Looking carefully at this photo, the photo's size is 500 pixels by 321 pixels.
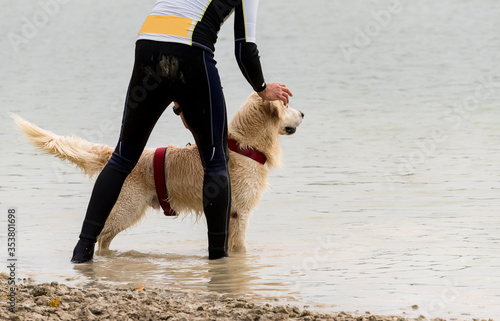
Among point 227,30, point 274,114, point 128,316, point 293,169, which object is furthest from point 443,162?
point 227,30

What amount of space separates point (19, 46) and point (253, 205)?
20822mm

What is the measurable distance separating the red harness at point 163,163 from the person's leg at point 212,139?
683 mm

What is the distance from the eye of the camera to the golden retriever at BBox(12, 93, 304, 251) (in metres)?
5.33

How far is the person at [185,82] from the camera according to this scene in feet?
14.5

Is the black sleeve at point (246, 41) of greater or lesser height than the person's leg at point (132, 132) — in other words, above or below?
above

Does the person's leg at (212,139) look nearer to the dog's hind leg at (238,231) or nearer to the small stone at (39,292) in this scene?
the dog's hind leg at (238,231)

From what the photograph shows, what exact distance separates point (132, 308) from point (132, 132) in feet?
4.26

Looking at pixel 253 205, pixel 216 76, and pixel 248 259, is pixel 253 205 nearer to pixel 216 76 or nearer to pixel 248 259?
pixel 248 259

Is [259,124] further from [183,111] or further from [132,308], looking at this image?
[132,308]

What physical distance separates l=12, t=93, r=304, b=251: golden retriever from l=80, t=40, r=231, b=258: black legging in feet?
2.03

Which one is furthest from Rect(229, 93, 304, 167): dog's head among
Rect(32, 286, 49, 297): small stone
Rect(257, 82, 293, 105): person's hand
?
Rect(32, 286, 49, 297): small stone

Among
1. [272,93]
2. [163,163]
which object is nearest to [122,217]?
[163,163]

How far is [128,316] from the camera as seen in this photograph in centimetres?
352

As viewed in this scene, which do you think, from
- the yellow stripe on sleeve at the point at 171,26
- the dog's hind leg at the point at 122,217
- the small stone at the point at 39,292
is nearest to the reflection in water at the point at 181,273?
the dog's hind leg at the point at 122,217
